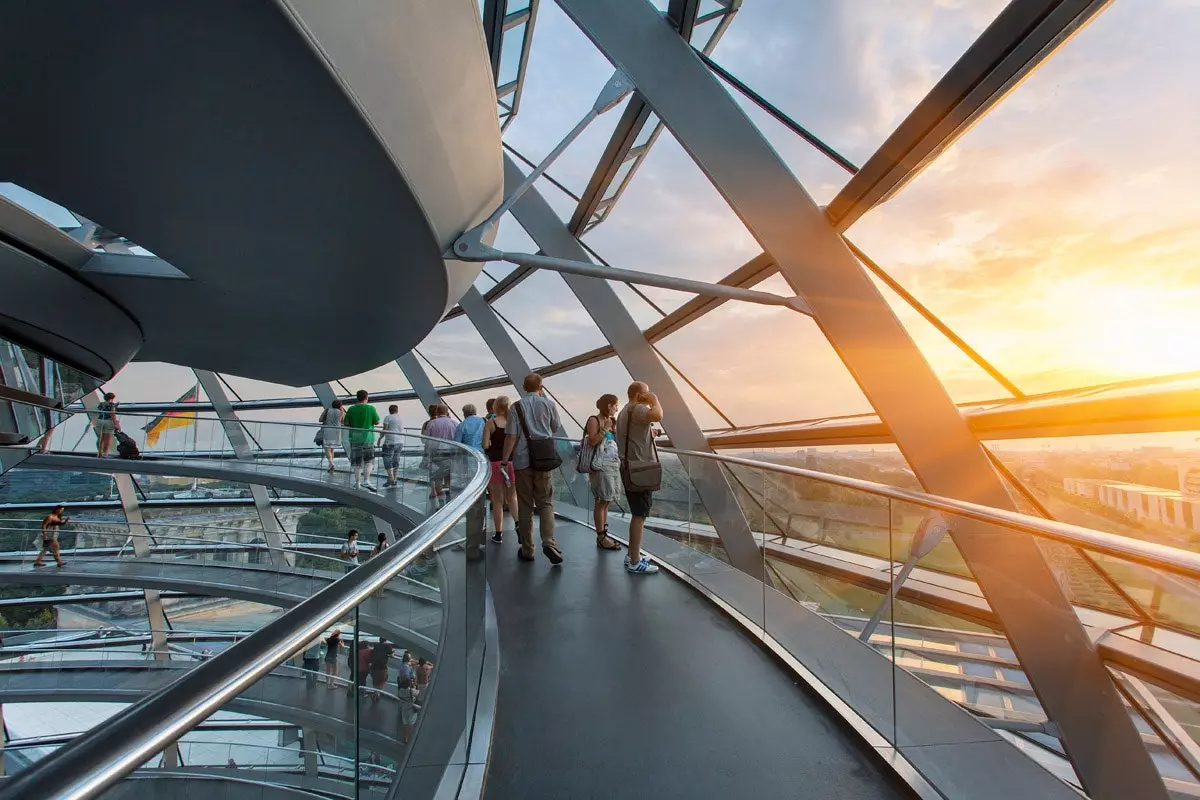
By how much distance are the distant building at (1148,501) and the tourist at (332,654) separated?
5.39 metres

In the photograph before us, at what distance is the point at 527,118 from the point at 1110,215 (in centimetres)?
872

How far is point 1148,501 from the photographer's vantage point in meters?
4.50

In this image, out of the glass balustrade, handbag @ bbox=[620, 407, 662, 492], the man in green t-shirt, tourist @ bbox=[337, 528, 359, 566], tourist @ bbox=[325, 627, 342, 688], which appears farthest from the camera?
tourist @ bbox=[337, 528, 359, 566]

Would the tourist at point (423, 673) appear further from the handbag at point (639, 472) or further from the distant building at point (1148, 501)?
the distant building at point (1148, 501)

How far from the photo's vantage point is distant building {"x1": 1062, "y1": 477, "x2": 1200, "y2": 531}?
4238mm

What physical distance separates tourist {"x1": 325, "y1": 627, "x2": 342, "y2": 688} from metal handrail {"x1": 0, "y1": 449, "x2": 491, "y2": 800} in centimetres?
9

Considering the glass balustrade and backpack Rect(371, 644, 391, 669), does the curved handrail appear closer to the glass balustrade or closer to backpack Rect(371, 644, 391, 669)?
the glass balustrade

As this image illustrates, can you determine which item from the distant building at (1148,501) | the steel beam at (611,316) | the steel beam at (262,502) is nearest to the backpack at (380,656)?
the distant building at (1148,501)

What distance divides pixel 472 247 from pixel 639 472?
2.70 metres

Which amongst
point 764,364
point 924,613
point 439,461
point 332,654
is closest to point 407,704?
point 332,654

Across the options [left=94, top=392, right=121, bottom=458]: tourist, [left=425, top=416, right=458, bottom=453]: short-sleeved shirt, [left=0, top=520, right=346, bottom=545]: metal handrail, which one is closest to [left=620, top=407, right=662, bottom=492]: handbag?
→ [left=425, top=416, right=458, bottom=453]: short-sleeved shirt

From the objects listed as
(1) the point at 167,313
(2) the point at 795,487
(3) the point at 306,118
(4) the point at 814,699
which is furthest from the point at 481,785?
(1) the point at 167,313

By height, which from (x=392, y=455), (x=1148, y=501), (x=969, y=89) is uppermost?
(x=969, y=89)

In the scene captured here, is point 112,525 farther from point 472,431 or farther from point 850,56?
point 850,56
